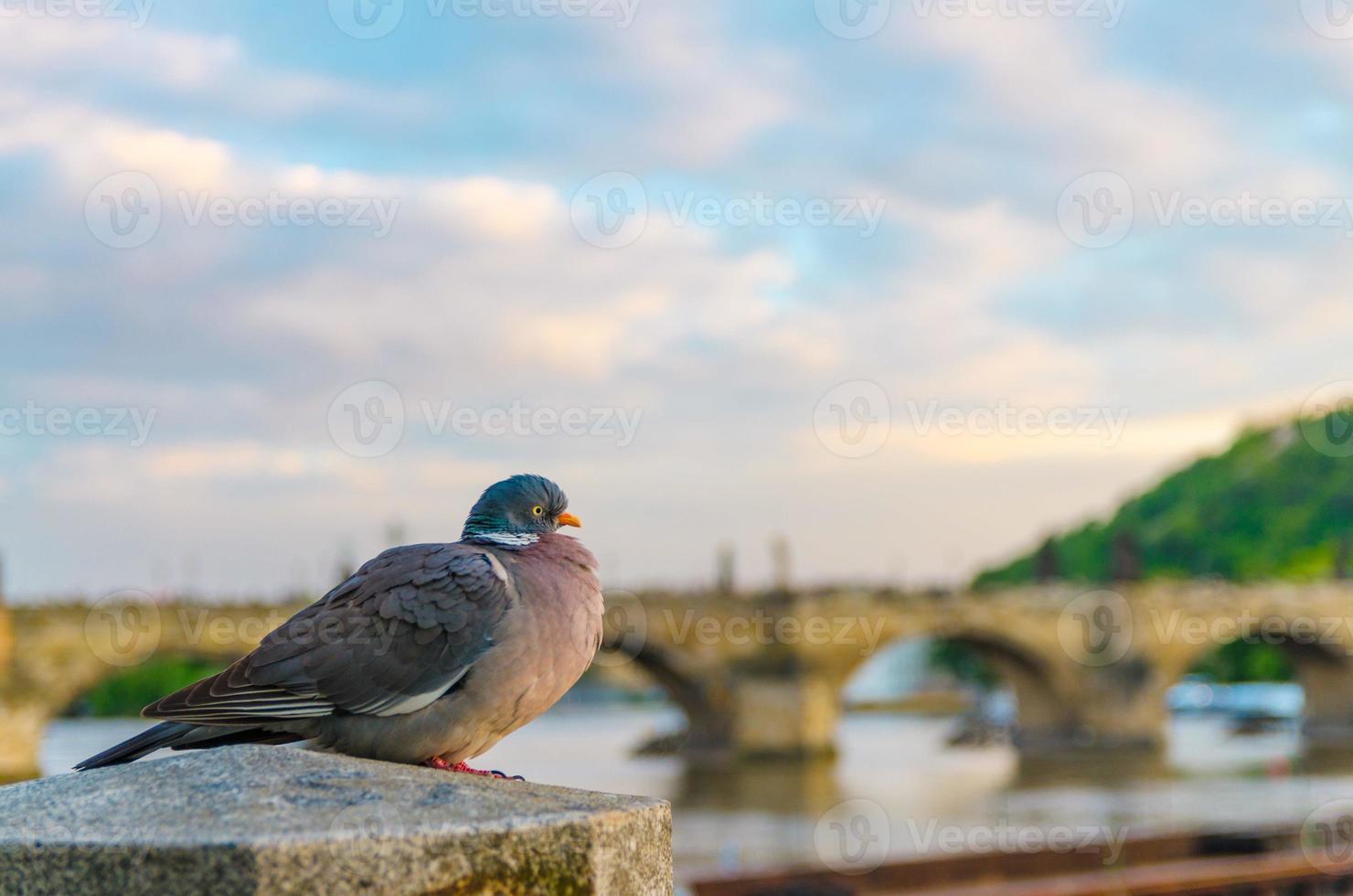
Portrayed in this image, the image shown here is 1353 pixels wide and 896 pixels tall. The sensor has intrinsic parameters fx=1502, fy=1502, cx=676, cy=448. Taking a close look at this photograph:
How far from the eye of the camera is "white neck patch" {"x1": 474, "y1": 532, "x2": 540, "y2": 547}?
3293 millimetres

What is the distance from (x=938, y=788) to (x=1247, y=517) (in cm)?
5269

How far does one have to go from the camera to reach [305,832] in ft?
7.64

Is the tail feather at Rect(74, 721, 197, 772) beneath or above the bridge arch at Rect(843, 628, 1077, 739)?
above

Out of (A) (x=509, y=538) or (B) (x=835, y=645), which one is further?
(B) (x=835, y=645)

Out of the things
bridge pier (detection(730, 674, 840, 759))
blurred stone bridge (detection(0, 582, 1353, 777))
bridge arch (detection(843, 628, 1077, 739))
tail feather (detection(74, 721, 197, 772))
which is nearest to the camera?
tail feather (detection(74, 721, 197, 772))

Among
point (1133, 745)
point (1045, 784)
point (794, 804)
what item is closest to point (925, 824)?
point (794, 804)

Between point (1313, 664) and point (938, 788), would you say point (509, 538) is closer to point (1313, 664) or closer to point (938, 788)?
point (938, 788)

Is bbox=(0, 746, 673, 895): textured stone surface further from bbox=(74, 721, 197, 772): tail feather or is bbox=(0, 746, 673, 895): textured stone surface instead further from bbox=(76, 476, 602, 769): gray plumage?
bbox=(76, 476, 602, 769): gray plumage

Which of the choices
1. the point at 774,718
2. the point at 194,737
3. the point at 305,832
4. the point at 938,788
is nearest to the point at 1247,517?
the point at 774,718

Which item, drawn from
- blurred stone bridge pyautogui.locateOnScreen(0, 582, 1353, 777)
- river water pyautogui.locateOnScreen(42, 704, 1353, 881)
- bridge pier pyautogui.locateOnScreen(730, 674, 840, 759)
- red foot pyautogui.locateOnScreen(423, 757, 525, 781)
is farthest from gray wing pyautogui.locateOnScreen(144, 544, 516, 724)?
bridge pier pyautogui.locateOnScreen(730, 674, 840, 759)

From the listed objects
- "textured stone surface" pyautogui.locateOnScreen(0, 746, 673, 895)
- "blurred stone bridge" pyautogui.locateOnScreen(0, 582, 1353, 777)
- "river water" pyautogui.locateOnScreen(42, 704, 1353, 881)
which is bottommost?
"river water" pyautogui.locateOnScreen(42, 704, 1353, 881)

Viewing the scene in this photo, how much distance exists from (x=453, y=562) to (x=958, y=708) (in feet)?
244

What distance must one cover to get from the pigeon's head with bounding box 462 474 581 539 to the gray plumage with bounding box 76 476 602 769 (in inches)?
2.8

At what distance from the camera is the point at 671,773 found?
122 ft
